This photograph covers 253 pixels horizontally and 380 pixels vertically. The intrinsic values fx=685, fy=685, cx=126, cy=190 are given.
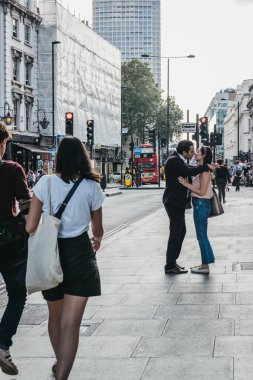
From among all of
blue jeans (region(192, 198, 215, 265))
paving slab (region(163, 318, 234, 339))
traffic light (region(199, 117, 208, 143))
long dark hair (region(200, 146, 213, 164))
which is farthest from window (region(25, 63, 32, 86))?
paving slab (region(163, 318, 234, 339))

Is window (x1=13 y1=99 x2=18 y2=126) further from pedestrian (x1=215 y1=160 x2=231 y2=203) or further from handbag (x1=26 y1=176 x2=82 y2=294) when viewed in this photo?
handbag (x1=26 y1=176 x2=82 y2=294)

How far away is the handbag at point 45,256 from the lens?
→ 13.7 feet

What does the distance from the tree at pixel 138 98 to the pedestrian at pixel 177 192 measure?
87304 mm

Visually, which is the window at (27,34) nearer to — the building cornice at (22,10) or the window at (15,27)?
the building cornice at (22,10)

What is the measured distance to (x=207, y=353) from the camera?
5059 millimetres

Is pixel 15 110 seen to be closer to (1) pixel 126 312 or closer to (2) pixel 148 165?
(2) pixel 148 165

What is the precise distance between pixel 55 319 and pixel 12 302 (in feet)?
2.19

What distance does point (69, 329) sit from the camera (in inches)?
167

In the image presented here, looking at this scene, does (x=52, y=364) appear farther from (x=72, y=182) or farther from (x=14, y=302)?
(x=72, y=182)

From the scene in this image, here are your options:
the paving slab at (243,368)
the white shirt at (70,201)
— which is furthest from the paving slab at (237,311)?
the white shirt at (70,201)

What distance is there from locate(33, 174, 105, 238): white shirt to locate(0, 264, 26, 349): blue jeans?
817mm

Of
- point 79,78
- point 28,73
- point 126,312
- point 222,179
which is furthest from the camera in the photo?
point 79,78

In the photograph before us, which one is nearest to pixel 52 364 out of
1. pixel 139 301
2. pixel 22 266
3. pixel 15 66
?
pixel 22 266

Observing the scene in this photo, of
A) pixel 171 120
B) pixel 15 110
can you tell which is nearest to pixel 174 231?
pixel 15 110
